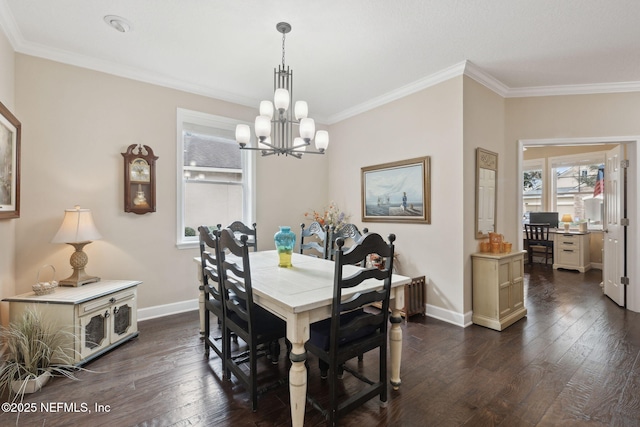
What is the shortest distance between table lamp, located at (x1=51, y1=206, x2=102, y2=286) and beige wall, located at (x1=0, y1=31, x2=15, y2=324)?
316 millimetres

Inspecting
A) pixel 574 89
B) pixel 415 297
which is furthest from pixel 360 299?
pixel 574 89

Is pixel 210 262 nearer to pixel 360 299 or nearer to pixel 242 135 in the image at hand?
pixel 242 135

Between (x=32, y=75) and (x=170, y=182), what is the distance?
149 centimetres

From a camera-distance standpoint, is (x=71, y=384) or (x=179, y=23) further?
(x=179, y=23)

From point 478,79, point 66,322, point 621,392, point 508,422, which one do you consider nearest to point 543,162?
point 478,79

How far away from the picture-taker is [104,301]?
2488mm

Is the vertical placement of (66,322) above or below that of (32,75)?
below

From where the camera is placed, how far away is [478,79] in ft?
10.8

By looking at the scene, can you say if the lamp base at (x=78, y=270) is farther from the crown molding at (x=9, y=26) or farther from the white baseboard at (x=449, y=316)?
the white baseboard at (x=449, y=316)

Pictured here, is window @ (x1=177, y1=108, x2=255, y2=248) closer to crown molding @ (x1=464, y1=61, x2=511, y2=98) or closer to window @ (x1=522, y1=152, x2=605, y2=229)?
crown molding @ (x1=464, y1=61, x2=511, y2=98)

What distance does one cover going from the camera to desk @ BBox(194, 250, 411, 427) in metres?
1.53

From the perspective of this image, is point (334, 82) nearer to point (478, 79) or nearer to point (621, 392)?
point (478, 79)

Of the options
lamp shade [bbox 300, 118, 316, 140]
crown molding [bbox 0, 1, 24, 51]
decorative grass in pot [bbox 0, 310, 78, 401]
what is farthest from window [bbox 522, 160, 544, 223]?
crown molding [bbox 0, 1, 24, 51]

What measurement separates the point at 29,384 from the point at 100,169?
1967 millimetres
